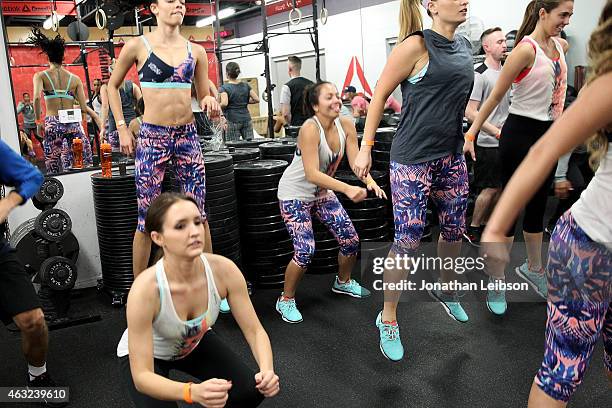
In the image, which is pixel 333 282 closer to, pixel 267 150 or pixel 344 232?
pixel 344 232

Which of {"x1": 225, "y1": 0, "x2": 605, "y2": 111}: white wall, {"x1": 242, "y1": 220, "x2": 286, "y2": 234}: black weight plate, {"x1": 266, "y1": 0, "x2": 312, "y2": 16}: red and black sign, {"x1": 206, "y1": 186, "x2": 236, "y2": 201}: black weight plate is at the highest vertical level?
{"x1": 266, "y1": 0, "x2": 312, "y2": 16}: red and black sign

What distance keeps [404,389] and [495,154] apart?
2.29 meters

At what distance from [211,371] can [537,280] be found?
218 cm

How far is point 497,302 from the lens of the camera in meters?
3.09

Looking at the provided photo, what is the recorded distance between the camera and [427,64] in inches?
91.8

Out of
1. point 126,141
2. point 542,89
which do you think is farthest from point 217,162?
point 542,89

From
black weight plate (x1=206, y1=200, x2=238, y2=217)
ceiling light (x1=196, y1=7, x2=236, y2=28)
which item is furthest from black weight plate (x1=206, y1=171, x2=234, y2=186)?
ceiling light (x1=196, y1=7, x2=236, y2=28)

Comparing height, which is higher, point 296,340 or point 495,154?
point 495,154

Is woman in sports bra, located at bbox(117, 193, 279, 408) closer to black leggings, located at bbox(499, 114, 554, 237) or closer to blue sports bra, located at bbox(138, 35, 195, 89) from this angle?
blue sports bra, located at bbox(138, 35, 195, 89)

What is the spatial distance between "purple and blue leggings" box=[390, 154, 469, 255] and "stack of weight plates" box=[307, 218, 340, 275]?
53.5 inches

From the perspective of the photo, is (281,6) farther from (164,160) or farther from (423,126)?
(423,126)

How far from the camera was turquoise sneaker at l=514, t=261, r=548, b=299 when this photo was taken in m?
3.21

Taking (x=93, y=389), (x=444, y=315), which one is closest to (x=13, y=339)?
(x=93, y=389)

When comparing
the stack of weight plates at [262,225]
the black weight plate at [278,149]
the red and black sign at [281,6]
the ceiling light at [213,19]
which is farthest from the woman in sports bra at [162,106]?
the ceiling light at [213,19]
